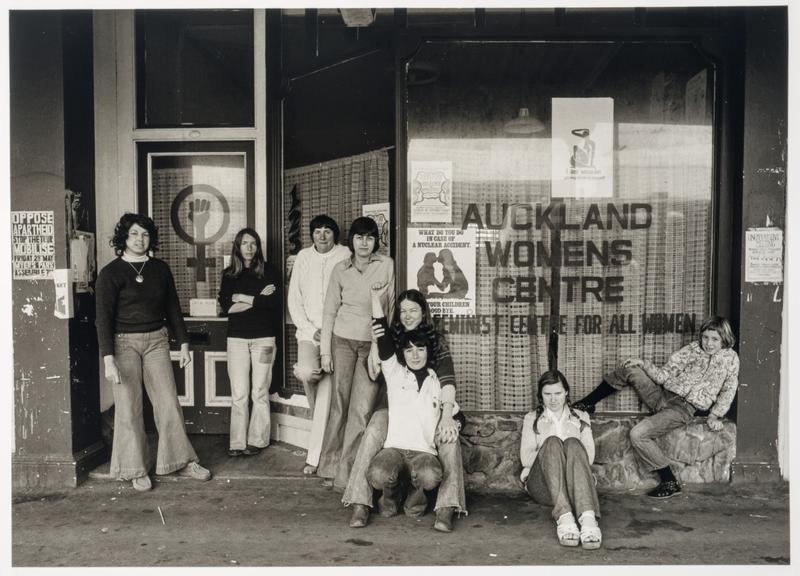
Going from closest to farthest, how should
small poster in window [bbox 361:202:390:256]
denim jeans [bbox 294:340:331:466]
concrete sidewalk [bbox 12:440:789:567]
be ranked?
concrete sidewalk [bbox 12:440:789:567]
denim jeans [bbox 294:340:331:466]
small poster in window [bbox 361:202:390:256]

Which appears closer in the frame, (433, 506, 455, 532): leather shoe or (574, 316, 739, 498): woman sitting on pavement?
(433, 506, 455, 532): leather shoe

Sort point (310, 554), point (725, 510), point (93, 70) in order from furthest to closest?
point (93, 70) → point (725, 510) → point (310, 554)

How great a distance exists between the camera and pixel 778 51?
4.72 meters

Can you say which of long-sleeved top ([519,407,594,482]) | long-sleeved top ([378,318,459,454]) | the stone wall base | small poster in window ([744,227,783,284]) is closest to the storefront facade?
small poster in window ([744,227,783,284])

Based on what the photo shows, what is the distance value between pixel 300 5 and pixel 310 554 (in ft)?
10.2

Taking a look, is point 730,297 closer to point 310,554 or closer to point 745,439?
point 745,439

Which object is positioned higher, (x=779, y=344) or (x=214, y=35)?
(x=214, y=35)

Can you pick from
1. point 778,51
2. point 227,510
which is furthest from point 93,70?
point 778,51

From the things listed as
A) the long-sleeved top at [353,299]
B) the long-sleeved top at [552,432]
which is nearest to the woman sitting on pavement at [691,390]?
the long-sleeved top at [552,432]

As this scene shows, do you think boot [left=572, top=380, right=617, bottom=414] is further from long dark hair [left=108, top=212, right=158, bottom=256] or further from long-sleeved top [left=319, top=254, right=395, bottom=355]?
long dark hair [left=108, top=212, right=158, bottom=256]

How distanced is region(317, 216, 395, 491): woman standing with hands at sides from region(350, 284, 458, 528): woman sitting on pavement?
0.47 metres

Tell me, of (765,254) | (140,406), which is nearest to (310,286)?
(140,406)

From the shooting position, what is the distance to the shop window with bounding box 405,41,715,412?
503 cm

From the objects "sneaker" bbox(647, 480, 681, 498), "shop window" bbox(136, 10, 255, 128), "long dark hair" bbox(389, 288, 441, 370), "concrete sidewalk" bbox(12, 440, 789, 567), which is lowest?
"concrete sidewalk" bbox(12, 440, 789, 567)
